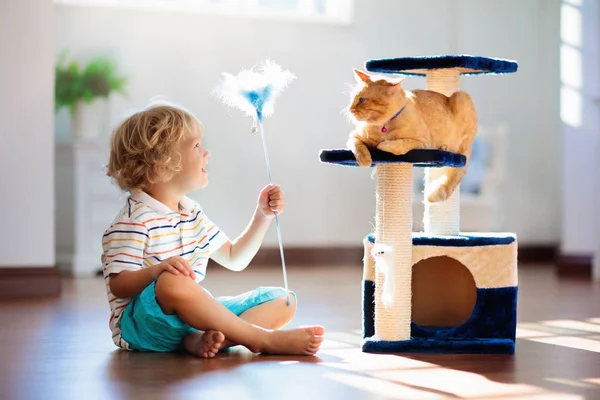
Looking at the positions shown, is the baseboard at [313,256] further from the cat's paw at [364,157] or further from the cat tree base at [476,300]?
the cat's paw at [364,157]

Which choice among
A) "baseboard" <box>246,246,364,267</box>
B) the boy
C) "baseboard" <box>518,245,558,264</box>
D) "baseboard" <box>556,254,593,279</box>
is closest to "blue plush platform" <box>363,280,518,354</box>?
the boy

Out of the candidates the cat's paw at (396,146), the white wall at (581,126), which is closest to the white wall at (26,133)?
the cat's paw at (396,146)

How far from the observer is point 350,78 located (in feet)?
16.9

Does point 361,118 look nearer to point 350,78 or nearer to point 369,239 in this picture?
point 369,239

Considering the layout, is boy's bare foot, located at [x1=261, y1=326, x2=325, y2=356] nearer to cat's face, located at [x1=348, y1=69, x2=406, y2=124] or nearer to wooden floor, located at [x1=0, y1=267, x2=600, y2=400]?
wooden floor, located at [x1=0, y1=267, x2=600, y2=400]

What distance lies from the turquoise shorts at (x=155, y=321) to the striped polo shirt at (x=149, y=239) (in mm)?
41

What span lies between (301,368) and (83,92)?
282 centimetres

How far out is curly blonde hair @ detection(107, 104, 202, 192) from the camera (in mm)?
2221

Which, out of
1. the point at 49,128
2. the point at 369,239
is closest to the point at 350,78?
the point at 49,128

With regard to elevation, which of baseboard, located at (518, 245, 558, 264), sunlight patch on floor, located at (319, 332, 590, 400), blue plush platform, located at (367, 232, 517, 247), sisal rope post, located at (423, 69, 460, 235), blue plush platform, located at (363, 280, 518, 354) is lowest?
baseboard, located at (518, 245, 558, 264)

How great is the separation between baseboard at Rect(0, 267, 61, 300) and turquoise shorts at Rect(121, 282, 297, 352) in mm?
1455

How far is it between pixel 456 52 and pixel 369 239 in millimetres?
3192

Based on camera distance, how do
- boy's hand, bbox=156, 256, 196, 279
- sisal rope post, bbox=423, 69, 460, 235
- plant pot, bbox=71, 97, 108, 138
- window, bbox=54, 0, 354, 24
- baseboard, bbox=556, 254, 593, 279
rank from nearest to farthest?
1. boy's hand, bbox=156, 256, 196, 279
2. sisal rope post, bbox=423, 69, 460, 235
3. plant pot, bbox=71, 97, 108, 138
4. baseboard, bbox=556, 254, 593, 279
5. window, bbox=54, 0, 354, 24

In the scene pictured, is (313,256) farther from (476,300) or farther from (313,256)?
(476,300)
